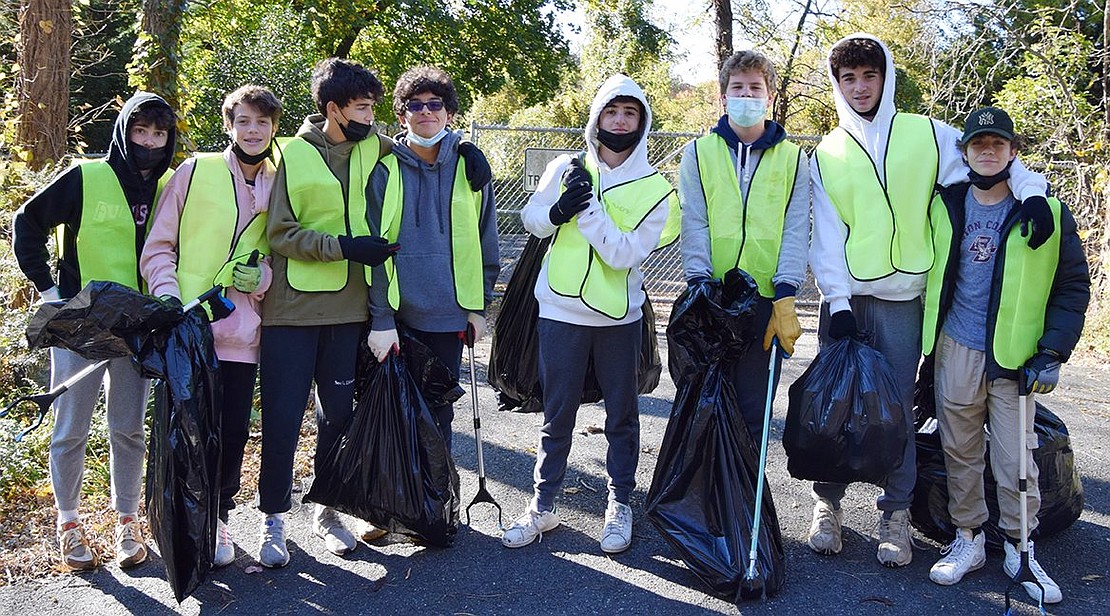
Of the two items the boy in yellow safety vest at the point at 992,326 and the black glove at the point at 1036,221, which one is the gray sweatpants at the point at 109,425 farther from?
the black glove at the point at 1036,221

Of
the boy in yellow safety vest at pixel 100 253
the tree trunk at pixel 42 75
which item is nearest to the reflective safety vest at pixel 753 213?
the boy in yellow safety vest at pixel 100 253

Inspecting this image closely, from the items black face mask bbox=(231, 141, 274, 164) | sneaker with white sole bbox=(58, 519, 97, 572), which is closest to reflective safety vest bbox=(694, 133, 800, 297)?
black face mask bbox=(231, 141, 274, 164)

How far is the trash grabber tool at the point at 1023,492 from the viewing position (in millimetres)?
3045

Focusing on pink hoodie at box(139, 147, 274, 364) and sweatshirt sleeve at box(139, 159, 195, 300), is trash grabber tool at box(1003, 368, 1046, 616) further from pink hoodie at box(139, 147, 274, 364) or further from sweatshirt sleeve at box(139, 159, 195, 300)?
sweatshirt sleeve at box(139, 159, 195, 300)

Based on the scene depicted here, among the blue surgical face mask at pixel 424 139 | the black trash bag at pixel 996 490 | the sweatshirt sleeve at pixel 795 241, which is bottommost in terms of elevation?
the black trash bag at pixel 996 490

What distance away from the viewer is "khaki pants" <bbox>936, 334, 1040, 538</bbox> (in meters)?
3.18

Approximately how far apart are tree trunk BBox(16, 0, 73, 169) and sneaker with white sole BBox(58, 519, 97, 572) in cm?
285

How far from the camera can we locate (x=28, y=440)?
13.8 feet

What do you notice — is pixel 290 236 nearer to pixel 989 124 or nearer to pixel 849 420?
pixel 849 420

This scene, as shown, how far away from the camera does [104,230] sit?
10.1 ft

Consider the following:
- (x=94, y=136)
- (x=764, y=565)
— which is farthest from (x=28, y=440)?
(x=94, y=136)

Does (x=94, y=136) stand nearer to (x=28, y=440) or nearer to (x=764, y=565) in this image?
(x=28, y=440)

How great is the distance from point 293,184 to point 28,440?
2.12 meters

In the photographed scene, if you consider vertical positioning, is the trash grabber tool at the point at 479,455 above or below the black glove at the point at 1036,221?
below
